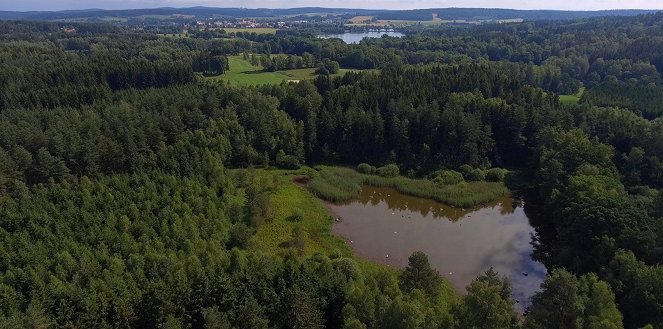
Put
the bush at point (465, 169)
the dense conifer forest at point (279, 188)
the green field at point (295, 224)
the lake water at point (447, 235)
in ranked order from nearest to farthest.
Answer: the dense conifer forest at point (279, 188) < the lake water at point (447, 235) < the green field at point (295, 224) < the bush at point (465, 169)

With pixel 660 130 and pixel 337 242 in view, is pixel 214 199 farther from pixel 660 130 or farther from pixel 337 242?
pixel 660 130

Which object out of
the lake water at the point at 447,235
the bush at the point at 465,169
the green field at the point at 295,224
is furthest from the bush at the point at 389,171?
the green field at the point at 295,224

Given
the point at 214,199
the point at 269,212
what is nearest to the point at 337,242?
the point at 269,212

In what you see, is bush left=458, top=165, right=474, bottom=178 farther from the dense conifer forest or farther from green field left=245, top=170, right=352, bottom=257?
green field left=245, top=170, right=352, bottom=257

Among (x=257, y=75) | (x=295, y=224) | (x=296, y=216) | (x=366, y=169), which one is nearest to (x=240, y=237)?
(x=295, y=224)

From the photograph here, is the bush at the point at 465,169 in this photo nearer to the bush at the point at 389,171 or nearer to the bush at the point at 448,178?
the bush at the point at 448,178

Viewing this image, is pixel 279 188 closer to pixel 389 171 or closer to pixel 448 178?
pixel 389 171
